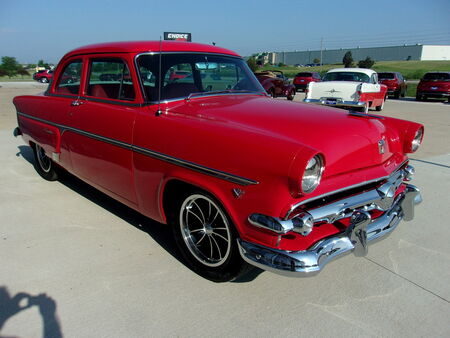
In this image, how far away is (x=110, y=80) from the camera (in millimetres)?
3369

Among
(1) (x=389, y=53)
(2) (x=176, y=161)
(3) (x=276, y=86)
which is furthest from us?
(1) (x=389, y=53)

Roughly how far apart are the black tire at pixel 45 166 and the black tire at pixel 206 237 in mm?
2576

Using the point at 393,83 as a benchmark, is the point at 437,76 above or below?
above

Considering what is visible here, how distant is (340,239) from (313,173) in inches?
17.4

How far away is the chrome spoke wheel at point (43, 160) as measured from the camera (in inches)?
183

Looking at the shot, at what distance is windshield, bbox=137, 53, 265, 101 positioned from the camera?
9.80 feet

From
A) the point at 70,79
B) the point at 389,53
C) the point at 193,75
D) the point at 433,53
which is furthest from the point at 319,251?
the point at 433,53

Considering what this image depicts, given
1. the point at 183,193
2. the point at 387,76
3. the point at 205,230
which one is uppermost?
the point at 387,76

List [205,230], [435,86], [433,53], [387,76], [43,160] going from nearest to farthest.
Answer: [205,230] < [43,160] < [435,86] < [387,76] < [433,53]

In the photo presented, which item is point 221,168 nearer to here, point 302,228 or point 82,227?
point 302,228

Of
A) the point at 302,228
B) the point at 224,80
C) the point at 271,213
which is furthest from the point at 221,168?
the point at 224,80

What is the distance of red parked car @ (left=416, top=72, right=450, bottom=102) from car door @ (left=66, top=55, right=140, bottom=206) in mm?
17879

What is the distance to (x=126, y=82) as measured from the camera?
3100mm

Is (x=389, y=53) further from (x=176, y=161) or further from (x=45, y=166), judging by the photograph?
(x=176, y=161)
